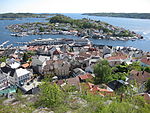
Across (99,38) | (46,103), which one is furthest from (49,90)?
(99,38)

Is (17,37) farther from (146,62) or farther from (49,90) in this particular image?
(49,90)

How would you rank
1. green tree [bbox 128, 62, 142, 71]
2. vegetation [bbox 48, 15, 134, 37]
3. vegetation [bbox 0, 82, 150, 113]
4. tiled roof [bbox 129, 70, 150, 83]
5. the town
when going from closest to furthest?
1. vegetation [bbox 0, 82, 150, 113]
2. the town
3. tiled roof [bbox 129, 70, 150, 83]
4. green tree [bbox 128, 62, 142, 71]
5. vegetation [bbox 48, 15, 134, 37]

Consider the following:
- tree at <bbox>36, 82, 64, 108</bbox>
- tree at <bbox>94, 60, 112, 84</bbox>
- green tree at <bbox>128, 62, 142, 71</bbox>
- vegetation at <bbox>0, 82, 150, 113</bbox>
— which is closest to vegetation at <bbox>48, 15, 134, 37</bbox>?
green tree at <bbox>128, 62, 142, 71</bbox>

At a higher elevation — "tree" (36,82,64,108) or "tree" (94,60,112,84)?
"tree" (36,82,64,108)

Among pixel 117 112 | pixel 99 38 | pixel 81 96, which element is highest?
pixel 117 112

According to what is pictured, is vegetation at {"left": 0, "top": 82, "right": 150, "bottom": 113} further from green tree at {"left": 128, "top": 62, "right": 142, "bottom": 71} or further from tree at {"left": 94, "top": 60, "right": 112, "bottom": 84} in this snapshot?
green tree at {"left": 128, "top": 62, "right": 142, "bottom": 71}

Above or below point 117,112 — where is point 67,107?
below

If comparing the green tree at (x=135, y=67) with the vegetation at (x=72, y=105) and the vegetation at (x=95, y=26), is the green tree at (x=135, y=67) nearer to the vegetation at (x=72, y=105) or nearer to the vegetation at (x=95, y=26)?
the vegetation at (x=72, y=105)

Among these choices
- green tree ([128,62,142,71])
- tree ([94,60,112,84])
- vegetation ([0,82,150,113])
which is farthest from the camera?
green tree ([128,62,142,71])

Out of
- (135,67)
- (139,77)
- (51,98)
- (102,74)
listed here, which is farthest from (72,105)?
(135,67)

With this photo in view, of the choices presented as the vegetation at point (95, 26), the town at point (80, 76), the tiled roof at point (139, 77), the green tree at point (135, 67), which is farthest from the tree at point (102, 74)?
the vegetation at point (95, 26)

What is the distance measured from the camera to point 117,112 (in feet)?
22.4

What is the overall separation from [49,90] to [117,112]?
3485mm

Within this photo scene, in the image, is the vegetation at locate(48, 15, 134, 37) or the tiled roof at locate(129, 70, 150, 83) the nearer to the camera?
the tiled roof at locate(129, 70, 150, 83)
